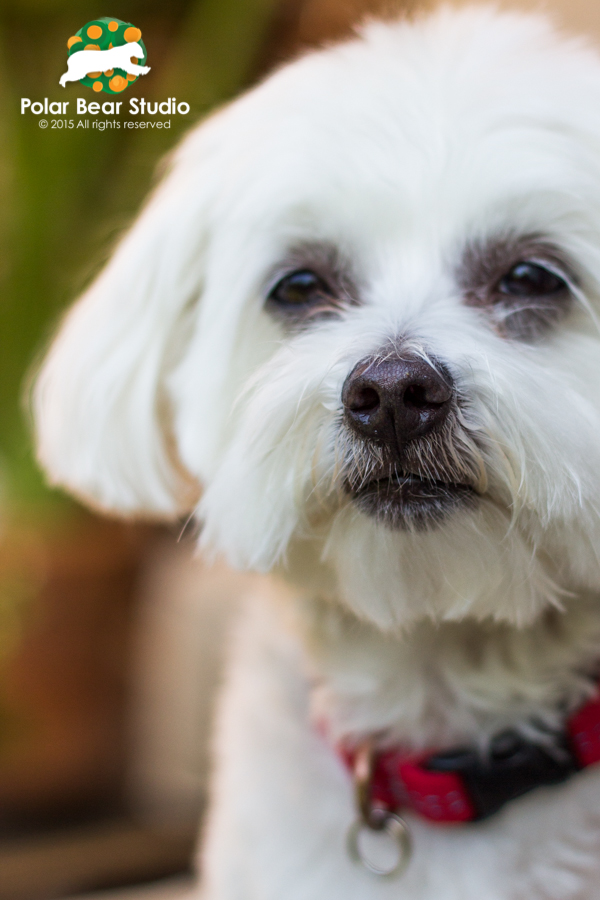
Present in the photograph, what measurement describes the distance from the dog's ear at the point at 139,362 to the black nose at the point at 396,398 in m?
0.35

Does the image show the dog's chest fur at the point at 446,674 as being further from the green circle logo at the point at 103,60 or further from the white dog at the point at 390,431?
the green circle logo at the point at 103,60

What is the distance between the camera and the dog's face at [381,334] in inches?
23.0

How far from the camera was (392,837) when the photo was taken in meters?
0.76

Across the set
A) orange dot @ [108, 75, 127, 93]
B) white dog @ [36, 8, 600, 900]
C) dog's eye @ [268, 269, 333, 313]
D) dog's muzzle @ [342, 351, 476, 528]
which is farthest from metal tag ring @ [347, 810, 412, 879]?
orange dot @ [108, 75, 127, 93]

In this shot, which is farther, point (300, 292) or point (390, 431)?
point (300, 292)

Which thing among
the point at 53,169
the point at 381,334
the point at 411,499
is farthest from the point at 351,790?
the point at 53,169

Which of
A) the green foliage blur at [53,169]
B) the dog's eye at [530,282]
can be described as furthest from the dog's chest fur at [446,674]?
the green foliage blur at [53,169]

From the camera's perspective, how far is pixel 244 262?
79cm

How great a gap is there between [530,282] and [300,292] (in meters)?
0.23

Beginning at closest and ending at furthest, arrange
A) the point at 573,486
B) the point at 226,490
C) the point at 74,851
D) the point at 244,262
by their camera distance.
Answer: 1. the point at 573,486
2. the point at 226,490
3. the point at 244,262
4. the point at 74,851

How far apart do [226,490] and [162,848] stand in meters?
1.04

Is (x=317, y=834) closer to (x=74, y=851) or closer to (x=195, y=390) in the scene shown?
(x=195, y=390)

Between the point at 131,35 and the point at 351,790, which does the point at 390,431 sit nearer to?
the point at 351,790

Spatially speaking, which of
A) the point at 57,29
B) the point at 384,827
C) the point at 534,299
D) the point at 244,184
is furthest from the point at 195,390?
the point at 57,29
